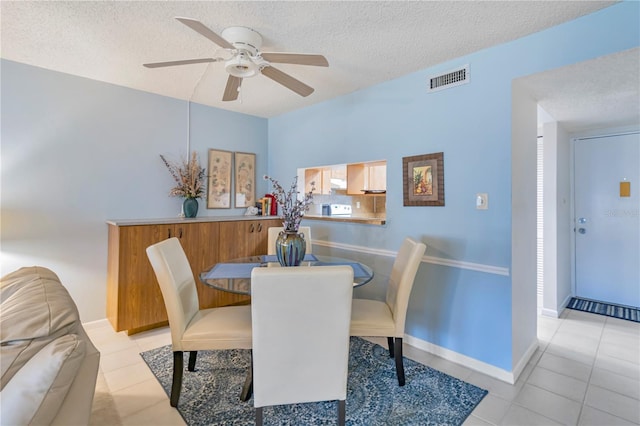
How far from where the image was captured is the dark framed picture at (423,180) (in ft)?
8.21

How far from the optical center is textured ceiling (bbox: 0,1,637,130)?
181 centimetres

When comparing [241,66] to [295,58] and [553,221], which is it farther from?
[553,221]

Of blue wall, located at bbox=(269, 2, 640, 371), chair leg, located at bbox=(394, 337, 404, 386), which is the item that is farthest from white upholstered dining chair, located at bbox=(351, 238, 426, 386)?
blue wall, located at bbox=(269, 2, 640, 371)

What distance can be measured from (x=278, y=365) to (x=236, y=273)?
835 mm

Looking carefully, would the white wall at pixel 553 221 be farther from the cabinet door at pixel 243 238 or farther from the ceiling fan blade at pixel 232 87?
the ceiling fan blade at pixel 232 87

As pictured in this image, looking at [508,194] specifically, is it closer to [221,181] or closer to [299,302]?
[299,302]

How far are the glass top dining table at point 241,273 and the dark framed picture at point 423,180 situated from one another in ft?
2.68

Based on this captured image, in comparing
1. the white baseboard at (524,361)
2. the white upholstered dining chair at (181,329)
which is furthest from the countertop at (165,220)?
the white baseboard at (524,361)

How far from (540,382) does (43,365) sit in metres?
2.78

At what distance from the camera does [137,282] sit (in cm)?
283

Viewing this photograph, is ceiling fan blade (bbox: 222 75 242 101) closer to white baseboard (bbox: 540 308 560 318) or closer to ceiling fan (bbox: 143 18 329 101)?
ceiling fan (bbox: 143 18 329 101)

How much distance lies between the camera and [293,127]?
13.0ft

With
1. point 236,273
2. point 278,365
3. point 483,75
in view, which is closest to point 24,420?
point 278,365

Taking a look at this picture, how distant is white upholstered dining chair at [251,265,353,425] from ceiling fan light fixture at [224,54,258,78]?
1.43 m
